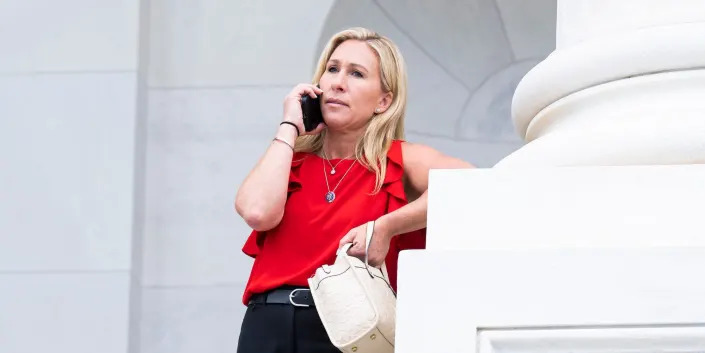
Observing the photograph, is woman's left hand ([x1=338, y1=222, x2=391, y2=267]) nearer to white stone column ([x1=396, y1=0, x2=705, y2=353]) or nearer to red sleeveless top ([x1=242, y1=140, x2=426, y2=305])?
red sleeveless top ([x1=242, y1=140, x2=426, y2=305])

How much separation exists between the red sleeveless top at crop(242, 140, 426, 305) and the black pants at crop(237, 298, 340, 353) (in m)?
0.06

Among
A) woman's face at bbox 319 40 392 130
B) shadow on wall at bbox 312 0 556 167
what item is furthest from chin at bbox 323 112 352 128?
shadow on wall at bbox 312 0 556 167

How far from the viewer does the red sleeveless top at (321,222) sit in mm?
4316

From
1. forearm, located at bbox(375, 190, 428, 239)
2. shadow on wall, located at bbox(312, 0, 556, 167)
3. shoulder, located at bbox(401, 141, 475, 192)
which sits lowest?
forearm, located at bbox(375, 190, 428, 239)

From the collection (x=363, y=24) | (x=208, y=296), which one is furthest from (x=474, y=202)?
(x=363, y=24)

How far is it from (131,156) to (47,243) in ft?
1.54

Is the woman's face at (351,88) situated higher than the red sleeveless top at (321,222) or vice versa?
the woman's face at (351,88)

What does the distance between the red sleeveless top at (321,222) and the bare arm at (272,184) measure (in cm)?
5

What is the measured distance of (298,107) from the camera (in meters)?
4.58

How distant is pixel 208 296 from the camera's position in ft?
23.2

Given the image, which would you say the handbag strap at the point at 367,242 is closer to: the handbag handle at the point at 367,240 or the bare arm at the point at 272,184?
the handbag handle at the point at 367,240

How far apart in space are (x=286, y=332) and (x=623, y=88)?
3.61ft

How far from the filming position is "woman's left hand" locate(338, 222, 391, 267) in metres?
4.11

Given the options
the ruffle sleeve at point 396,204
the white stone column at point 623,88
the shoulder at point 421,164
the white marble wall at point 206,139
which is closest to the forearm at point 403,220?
the ruffle sleeve at point 396,204
